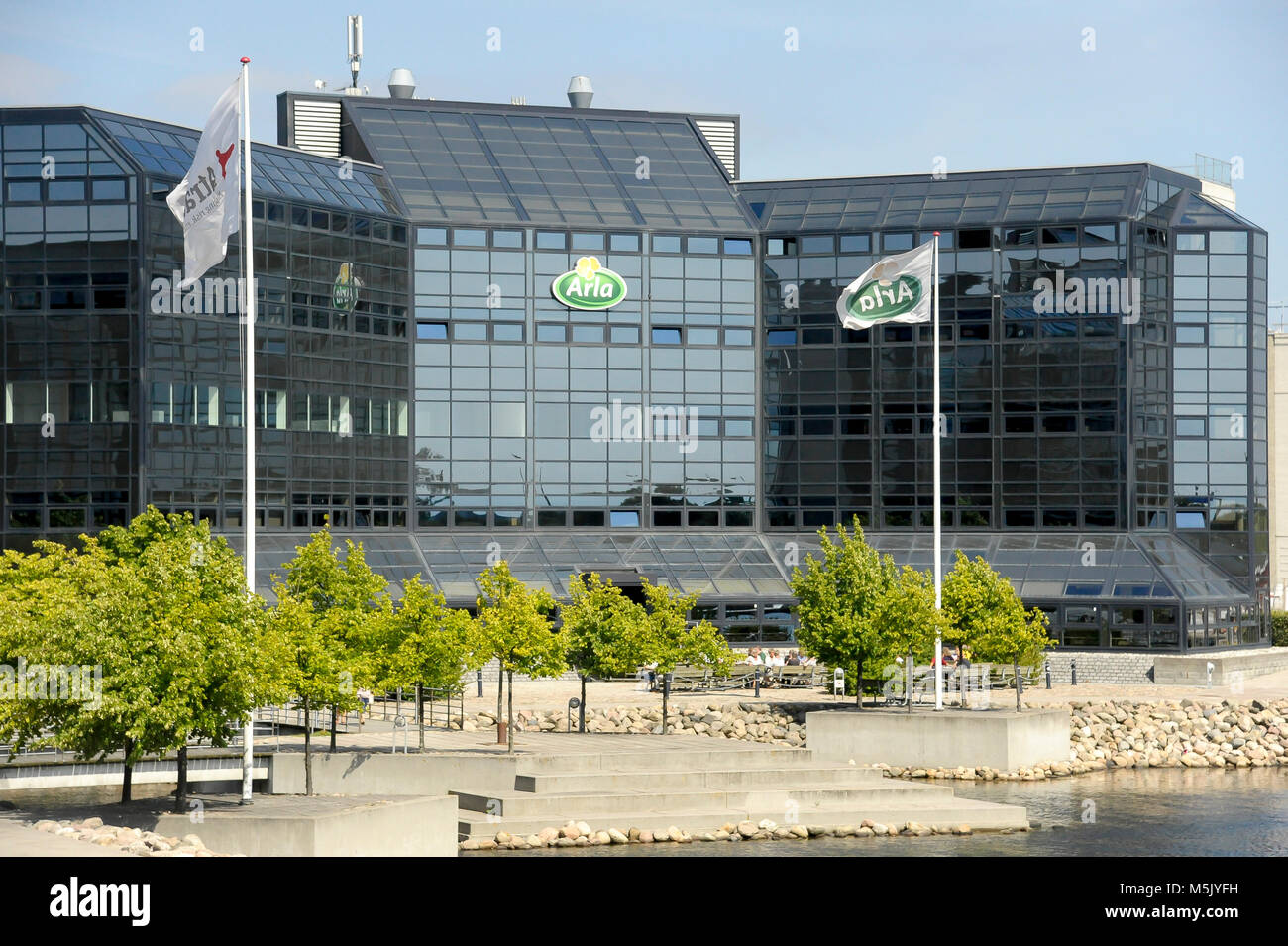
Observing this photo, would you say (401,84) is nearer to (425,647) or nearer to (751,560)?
(751,560)

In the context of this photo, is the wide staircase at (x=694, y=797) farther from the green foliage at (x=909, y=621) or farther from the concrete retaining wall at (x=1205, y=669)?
the concrete retaining wall at (x=1205, y=669)

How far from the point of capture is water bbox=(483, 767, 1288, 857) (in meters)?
33.4

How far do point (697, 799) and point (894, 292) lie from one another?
21.3 m

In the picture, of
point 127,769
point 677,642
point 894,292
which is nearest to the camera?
point 127,769

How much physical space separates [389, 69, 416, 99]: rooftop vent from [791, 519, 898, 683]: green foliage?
37.2 meters

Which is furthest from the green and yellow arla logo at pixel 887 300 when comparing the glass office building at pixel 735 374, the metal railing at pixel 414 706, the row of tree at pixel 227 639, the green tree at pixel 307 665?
the green tree at pixel 307 665

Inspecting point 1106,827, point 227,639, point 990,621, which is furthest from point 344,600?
point 990,621

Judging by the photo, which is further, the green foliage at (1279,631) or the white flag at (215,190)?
the green foliage at (1279,631)

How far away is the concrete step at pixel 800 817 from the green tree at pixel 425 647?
4358mm

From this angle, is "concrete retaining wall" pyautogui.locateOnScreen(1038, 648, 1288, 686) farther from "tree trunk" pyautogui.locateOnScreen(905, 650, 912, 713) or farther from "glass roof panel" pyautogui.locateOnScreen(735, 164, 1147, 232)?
"glass roof panel" pyautogui.locateOnScreen(735, 164, 1147, 232)

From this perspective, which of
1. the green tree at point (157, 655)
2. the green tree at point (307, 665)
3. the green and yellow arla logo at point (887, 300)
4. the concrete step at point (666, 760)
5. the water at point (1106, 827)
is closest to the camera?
the green tree at point (157, 655)

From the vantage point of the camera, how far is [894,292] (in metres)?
52.2

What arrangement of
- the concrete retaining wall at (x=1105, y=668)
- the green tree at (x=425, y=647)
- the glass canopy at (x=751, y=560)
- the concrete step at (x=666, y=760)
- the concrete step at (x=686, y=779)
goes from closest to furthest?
the concrete step at (x=686, y=779), the concrete step at (x=666, y=760), the green tree at (x=425, y=647), the concrete retaining wall at (x=1105, y=668), the glass canopy at (x=751, y=560)

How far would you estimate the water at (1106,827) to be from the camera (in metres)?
33.4
